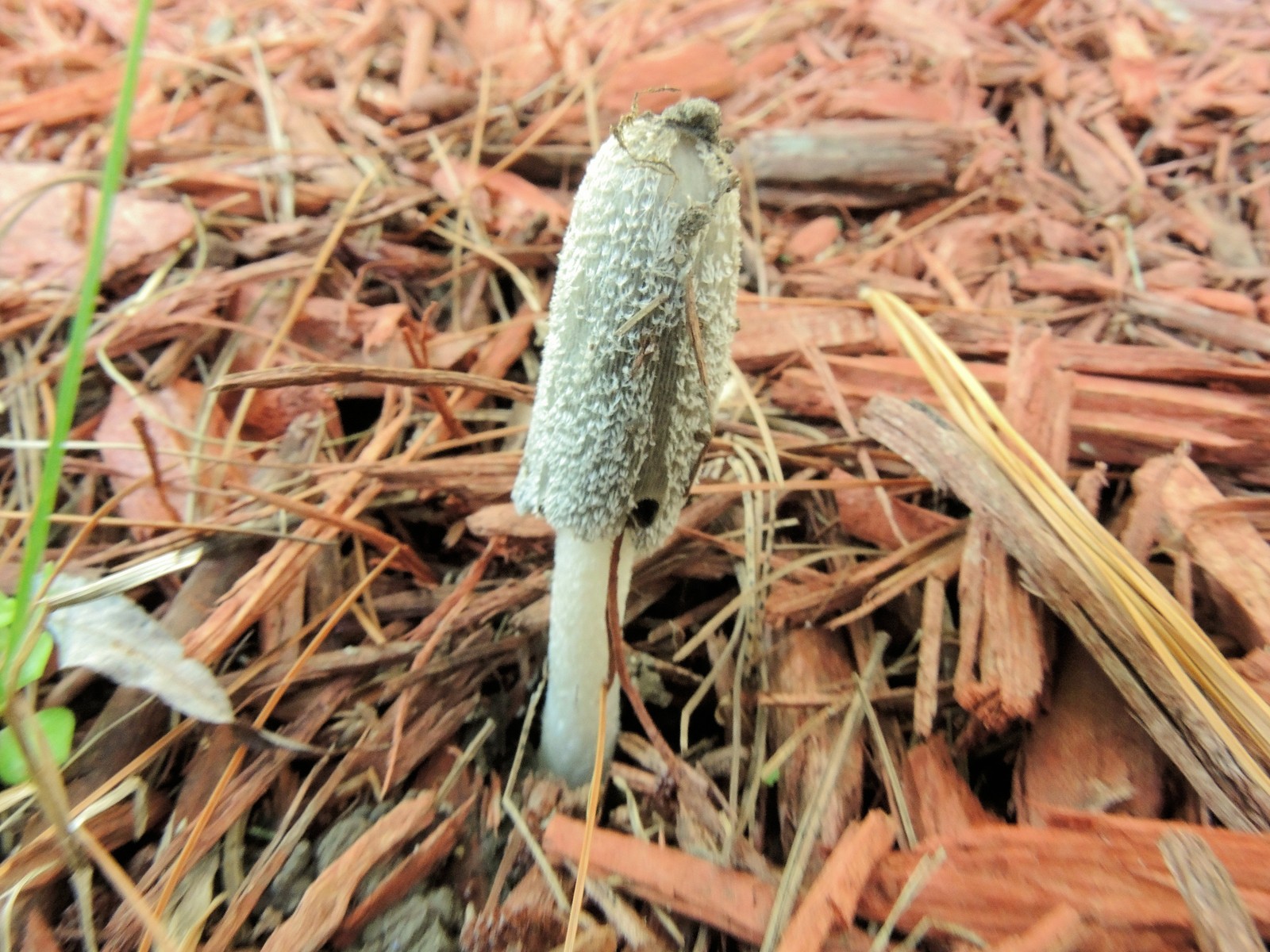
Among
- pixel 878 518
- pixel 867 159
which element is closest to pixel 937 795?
pixel 878 518

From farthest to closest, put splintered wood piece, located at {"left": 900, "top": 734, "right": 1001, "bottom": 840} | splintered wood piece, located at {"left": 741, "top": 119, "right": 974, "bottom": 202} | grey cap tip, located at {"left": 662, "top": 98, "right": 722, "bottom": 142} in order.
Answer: splintered wood piece, located at {"left": 741, "top": 119, "right": 974, "bottom": 202} → splintered wood piece, located at {"left": 900, "top": 734, "right": 1001, "bottom": 840} → grey cap tip, located at {"left": 662, "top": 98, "right": 722, "bottom": 142}

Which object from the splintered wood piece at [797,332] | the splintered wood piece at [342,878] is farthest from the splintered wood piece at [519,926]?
the splintered wood piece at [797,332]

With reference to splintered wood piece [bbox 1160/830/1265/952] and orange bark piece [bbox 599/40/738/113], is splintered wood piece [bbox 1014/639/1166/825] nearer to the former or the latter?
splintered wood piece [bbox 1160/830/1265/952]

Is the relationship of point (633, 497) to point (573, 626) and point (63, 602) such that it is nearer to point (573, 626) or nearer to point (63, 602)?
point (573, 626)

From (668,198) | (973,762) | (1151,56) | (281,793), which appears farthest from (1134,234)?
(281,793)

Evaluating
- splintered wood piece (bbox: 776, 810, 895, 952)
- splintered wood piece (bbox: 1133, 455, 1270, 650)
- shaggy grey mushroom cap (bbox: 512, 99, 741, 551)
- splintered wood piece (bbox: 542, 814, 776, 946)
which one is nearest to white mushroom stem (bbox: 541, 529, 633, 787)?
shaggy grey mushroom cap (bbox: 512, 99, 741, 551)

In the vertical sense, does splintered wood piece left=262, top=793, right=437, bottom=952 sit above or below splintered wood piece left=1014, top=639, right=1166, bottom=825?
below

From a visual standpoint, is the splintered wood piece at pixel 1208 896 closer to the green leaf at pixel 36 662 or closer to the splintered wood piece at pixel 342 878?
the splintered wood piece at pixel 342 878
